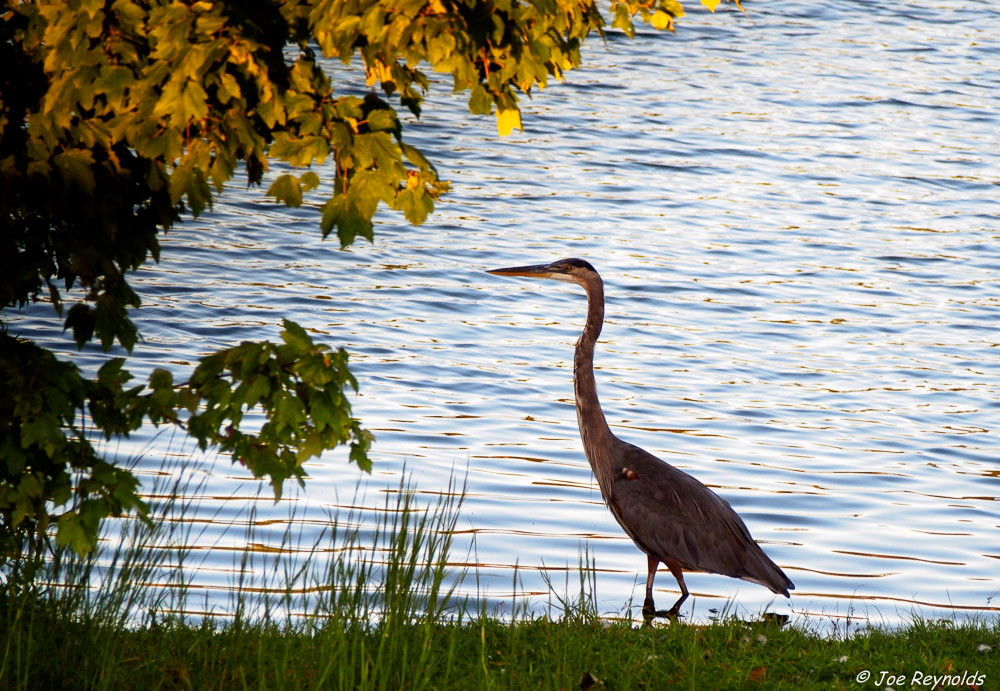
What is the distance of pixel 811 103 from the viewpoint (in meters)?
22.8

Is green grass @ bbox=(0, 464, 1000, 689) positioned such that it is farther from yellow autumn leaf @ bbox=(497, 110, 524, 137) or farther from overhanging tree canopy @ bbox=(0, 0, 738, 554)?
yellow autumn leaf @ bbox=(497, 110, 524, 137)

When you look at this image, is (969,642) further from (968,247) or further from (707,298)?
(968,247)

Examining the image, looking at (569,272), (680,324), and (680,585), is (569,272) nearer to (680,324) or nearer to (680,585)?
(680,585)

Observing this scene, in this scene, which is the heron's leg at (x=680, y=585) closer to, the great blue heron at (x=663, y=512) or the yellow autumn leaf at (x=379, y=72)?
the great blue heron at (x=663, y=512)

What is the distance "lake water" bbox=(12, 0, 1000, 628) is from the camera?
766cm

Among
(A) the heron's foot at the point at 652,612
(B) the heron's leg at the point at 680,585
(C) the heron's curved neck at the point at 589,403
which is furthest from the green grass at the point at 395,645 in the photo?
(C) the heron's curved neck at the point at 589,403

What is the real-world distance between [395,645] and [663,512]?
2.39m

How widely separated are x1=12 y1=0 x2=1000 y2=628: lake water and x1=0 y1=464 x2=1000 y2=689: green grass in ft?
2.21

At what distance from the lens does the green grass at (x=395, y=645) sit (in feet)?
14.4

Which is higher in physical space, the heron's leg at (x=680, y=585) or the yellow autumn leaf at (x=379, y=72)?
the yellow autumn leaf at (x=379, y=72)

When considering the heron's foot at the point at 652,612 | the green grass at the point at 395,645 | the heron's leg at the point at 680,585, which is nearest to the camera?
the green grass at the point at 395,645

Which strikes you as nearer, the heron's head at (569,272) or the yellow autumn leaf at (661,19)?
the yellow autumn leaf at (661,19)

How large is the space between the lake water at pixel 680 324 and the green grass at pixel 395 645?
26.6 inches

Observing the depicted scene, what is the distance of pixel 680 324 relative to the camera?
12766mm
